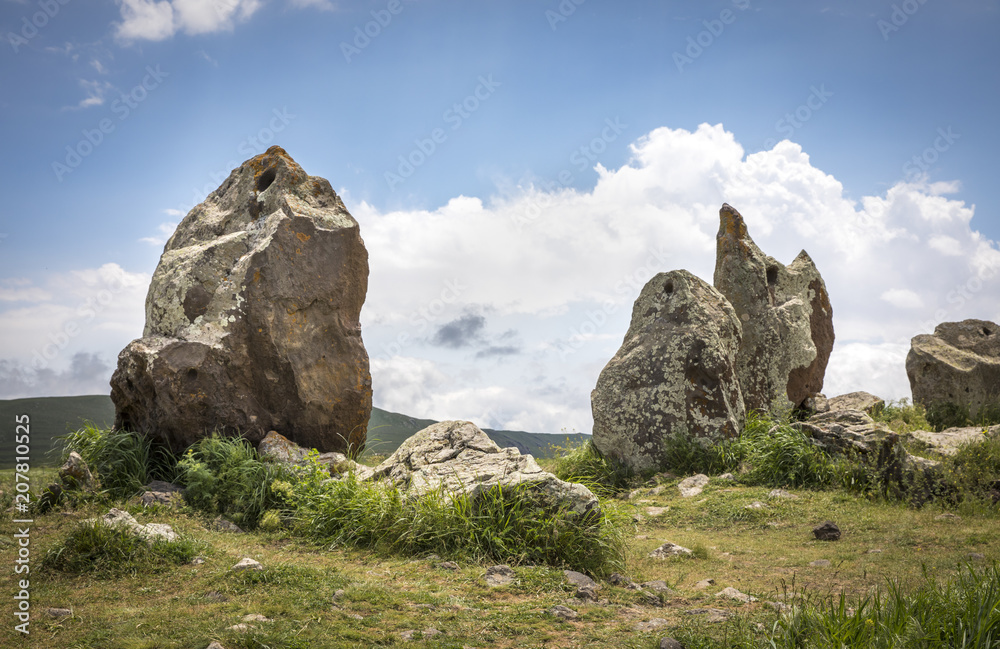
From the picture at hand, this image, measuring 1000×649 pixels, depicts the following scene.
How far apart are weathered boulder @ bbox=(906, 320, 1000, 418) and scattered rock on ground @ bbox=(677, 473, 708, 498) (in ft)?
33.4

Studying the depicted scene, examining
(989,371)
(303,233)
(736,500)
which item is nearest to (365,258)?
(303,233)

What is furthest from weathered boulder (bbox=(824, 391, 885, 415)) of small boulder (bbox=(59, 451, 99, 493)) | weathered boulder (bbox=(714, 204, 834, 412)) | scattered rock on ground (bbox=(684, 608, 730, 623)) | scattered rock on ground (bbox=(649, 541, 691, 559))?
small boulder (bbox=(59, 451, 99, 493))

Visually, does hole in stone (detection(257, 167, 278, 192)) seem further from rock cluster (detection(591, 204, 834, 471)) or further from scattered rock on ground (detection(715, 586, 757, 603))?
scattered rock on ground (detection(715, 586, 757, 603))

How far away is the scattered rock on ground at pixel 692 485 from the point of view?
1008cm

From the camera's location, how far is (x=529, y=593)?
216 inches

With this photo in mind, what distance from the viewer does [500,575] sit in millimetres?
5852

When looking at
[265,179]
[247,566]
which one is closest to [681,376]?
→ [265,179]

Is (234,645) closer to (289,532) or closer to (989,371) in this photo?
(289,532)

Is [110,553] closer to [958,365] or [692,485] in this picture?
[692,485]

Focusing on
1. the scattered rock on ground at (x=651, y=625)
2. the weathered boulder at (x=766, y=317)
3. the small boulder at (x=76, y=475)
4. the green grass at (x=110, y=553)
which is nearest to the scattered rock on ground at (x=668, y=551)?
the scattered rock on ground at (x=651, y=625)

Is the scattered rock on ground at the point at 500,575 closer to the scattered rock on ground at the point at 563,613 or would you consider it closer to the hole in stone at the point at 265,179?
the scattered rock on ground at the point at 563,613

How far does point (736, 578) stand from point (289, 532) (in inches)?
187

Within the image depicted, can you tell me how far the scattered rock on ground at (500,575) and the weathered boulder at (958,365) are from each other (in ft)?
50.8

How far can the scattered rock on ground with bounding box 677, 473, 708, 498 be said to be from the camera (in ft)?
33.1
